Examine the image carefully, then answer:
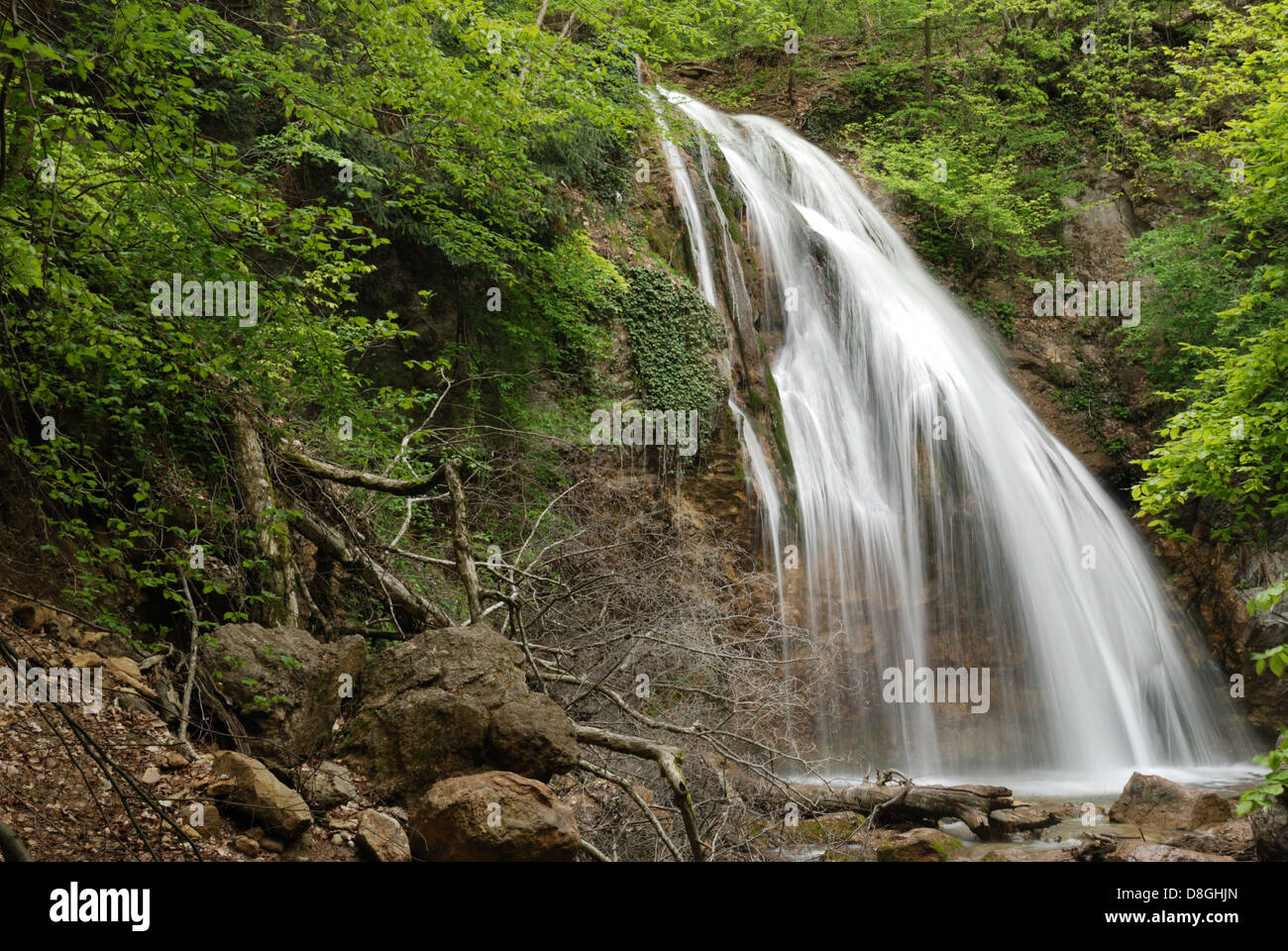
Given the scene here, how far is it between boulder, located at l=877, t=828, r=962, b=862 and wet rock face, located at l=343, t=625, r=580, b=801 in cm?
413

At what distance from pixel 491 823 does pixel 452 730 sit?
104 centimetres

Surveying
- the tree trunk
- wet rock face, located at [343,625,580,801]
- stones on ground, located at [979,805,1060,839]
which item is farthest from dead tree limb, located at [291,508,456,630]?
stones on ground, located at [979,805,1060,839]

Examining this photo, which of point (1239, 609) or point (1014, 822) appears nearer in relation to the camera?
point (1014, 822)

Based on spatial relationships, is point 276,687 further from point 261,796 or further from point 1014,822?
point 1014,822

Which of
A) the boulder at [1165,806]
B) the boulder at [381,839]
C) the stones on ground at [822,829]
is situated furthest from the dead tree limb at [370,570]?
the boulder at [1165,806]

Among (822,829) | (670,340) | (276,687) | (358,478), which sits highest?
(670,340)

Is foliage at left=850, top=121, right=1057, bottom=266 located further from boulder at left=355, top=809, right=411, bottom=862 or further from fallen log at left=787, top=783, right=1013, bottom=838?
boulder at left=355, top=809, right=411, bottom=862

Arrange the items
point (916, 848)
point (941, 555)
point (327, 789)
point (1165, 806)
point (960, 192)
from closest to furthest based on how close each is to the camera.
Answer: point (327, 789) < point (916, 848) < point (1165, 806) < point (941, 555) < point (960, 192)

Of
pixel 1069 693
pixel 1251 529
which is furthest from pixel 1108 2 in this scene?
pixel 1069 693

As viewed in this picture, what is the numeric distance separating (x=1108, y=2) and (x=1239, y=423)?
2079cm

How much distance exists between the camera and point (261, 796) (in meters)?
4.74

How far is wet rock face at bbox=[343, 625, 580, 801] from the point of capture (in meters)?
5.57

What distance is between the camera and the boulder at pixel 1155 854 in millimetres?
7824

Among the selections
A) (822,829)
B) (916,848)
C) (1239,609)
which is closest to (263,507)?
(822,829)
